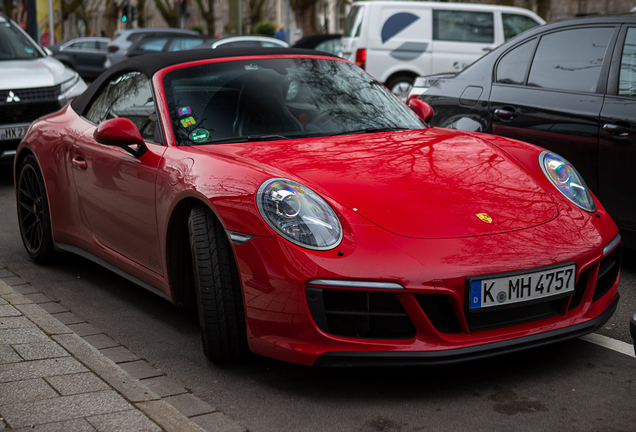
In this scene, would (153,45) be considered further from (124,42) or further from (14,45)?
(14,45)

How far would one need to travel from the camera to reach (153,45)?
20469 mm

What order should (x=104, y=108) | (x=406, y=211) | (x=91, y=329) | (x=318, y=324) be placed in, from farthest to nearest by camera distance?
(x=104, y=108) → (x=91, y=329) → (x=406, y=211) → (x=318, y=324)

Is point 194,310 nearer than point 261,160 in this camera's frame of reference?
No

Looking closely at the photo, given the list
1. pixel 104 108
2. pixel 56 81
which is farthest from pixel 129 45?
pixel 104 108

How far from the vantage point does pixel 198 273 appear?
3.16 m

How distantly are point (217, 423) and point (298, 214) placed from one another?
0.80m

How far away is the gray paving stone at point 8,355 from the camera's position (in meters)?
3.22

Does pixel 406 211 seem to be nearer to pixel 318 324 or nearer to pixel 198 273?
pixel 318 324

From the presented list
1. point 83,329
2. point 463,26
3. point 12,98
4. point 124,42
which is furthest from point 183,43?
point 83,329

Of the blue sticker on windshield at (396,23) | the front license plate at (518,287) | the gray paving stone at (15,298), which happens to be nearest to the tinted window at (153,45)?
the blue sticker on windshield at (396,23)

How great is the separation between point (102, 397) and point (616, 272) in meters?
2.14

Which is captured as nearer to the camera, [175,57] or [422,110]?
[175,57]

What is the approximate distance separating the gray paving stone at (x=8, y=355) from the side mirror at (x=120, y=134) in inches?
40.3

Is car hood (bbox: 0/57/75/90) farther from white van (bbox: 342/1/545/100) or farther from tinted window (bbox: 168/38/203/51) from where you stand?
tinted window (bbox: 168/38/203/51)
